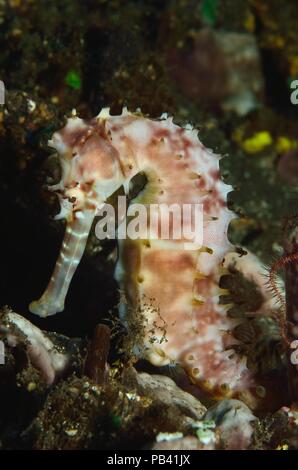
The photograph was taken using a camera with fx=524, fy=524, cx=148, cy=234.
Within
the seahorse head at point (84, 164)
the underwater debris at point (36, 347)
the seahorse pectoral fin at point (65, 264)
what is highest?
the seahorse head at point (84, 164)

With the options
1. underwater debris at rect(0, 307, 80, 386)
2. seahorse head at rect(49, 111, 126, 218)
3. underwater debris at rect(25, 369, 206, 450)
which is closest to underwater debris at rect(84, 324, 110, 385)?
underwater debris at rect(25, 369, 206, 450)

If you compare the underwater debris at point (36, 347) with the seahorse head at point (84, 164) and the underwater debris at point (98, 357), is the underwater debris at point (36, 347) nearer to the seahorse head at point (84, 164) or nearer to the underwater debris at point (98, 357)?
the underwater debris at point (98, 357)

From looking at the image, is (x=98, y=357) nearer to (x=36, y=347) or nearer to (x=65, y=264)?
(x=36, y=347)

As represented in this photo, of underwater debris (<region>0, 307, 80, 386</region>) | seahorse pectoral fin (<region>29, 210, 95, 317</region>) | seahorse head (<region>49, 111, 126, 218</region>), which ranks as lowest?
underwater debris (<region>0, 307, 80, 386</region>)

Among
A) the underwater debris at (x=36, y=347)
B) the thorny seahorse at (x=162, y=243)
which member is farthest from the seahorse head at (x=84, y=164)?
the underwater debris at (x=36, y=347)

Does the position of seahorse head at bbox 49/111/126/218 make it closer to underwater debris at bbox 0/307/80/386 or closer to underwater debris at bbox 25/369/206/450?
underwater debris at bbox 0/307/80/386

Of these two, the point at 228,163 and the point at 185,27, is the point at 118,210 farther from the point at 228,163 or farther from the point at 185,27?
the point at 185,27

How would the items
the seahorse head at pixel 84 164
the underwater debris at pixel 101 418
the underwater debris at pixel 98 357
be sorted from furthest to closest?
the seahorse head at pixel 84 164
the underwater debris at pixel 98 357
the underwater debris at pixel 101 418

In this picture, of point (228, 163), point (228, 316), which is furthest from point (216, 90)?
A: point (228, 316)
